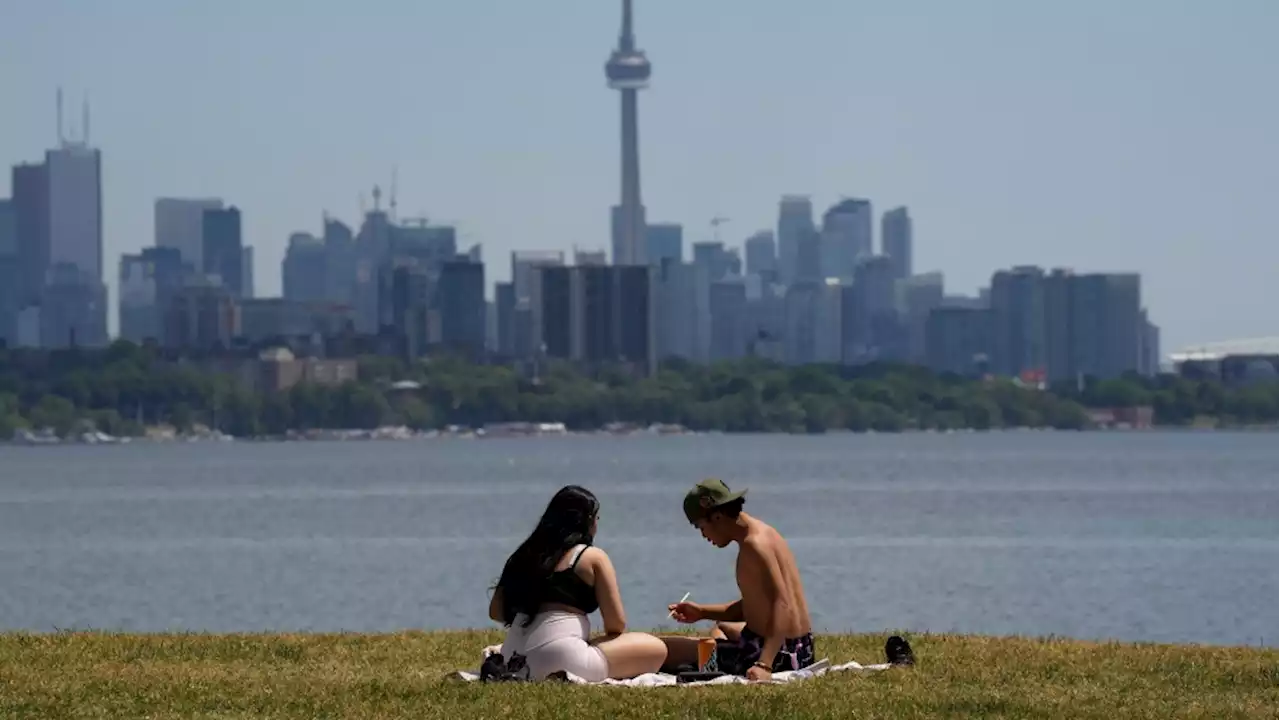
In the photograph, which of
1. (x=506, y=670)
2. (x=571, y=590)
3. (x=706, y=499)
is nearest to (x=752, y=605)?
(x=706, y=499)

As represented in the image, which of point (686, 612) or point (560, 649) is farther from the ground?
point (686, 612)

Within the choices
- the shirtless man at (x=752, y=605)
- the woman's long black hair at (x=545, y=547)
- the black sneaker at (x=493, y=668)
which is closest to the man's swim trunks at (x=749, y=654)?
the shirtless man at (x=752, y=605)

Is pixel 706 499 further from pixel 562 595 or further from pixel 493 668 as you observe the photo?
pixel 493 668

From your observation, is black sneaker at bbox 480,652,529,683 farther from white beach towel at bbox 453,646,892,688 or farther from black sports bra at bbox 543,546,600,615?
black sports bra at bbox 543,546,600,615

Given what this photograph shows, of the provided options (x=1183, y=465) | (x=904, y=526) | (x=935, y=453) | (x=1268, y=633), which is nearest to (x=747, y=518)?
(x=1268, y=633)

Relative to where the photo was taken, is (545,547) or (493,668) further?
(493,668)

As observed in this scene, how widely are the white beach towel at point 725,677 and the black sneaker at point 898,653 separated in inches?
8.5

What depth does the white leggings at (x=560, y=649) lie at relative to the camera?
1533 centimetres

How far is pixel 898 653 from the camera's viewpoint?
16359 mm

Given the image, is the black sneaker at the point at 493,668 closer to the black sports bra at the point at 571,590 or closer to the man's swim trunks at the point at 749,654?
the black sports bra at the point at 571,590

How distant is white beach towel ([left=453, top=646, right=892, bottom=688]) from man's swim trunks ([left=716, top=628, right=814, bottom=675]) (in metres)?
0.07

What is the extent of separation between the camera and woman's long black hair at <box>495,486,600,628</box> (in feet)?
50.0

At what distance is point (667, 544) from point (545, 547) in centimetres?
5013

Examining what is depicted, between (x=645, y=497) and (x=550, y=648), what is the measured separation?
84292 mm
